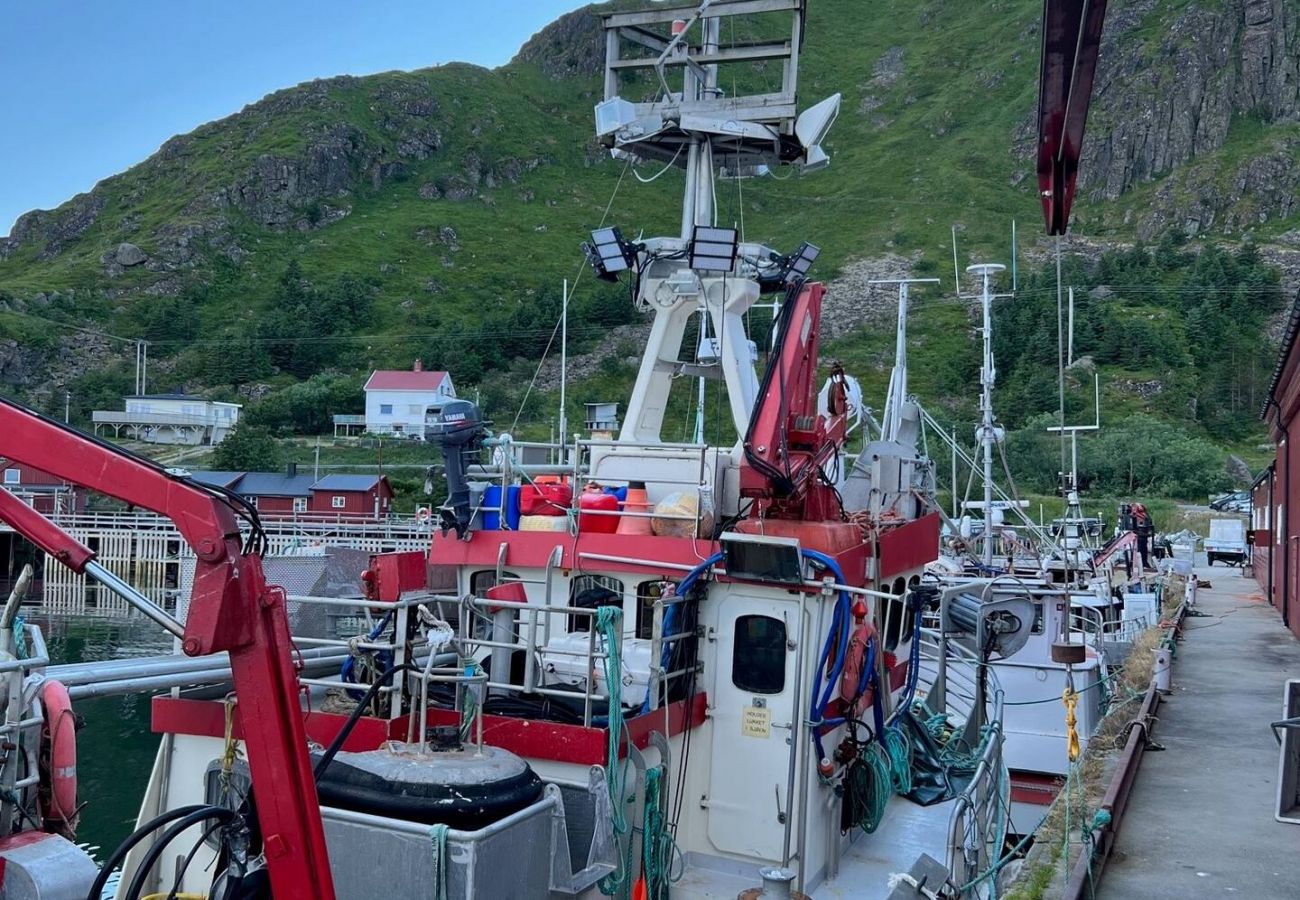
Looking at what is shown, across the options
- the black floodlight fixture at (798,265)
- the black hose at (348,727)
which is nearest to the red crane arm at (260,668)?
the black hose at (348,727)

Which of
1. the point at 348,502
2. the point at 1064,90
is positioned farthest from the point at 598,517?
the point at 348,502

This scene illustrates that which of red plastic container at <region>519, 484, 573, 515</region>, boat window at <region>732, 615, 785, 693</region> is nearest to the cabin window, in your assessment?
boat window at <region>732, 615, 785, 693</region>

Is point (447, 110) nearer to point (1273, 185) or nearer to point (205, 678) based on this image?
point (1273, 185)

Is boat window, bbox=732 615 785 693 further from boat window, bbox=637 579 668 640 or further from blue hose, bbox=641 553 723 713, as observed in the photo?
boat window, bbox=637 579 668 640

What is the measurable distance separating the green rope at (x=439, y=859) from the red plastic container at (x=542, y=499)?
4045 mm

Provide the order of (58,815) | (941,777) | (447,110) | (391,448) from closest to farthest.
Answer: (58,815)
(941,777)
(391,448)
(447,110)

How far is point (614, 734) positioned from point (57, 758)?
326cm

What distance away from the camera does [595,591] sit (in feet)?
31.0

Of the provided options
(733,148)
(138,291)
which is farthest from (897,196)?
(733,148)

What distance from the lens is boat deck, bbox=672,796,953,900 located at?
28.3 ft

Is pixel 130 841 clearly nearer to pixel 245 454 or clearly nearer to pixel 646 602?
pixel 646 602

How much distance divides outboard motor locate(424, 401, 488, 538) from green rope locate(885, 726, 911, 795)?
412 cm

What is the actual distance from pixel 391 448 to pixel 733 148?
234 ft

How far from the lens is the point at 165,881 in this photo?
8.15 meters
